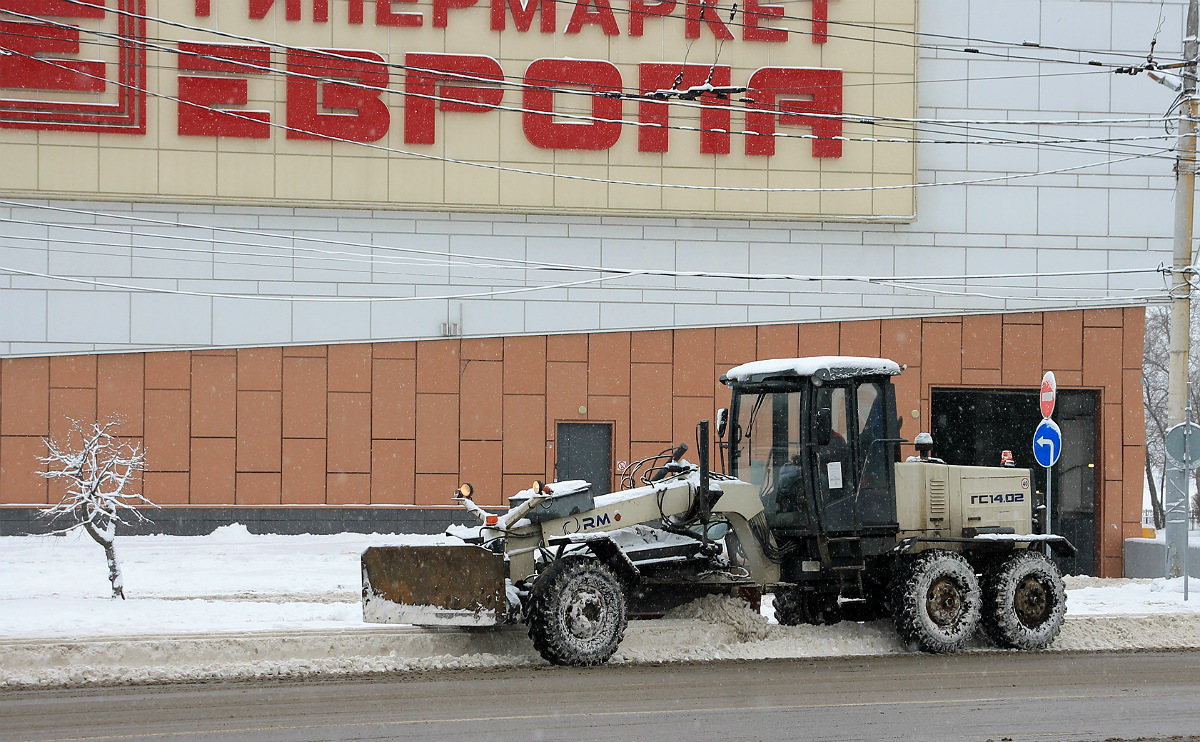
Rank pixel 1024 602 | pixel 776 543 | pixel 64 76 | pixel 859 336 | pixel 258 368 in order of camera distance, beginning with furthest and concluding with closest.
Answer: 1. pixel 859 336
2. pixel 258 368
3. pixel 64 76
4. pixel 1024 602
5. pixel 776 543

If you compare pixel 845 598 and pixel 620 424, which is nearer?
pixel 845 598

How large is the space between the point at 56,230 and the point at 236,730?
18.1 metres

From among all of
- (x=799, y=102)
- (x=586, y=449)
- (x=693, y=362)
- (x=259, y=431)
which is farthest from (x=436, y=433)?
(x=799, y=102)

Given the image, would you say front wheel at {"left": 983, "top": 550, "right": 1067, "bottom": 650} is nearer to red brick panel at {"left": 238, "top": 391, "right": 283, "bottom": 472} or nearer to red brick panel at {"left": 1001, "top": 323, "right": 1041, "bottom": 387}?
red brick panel at {"left": 1001, "top": 323, "right": 1041, "bottom": 387}

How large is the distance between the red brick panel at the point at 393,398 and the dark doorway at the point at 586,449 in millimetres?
3003

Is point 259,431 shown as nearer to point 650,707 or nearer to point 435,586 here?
point 435,586

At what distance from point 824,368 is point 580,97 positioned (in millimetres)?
14291

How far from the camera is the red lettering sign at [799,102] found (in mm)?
24562

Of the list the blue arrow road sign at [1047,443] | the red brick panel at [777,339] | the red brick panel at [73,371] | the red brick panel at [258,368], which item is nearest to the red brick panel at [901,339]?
the red brick panel at [777,339]

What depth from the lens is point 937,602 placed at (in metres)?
11.8

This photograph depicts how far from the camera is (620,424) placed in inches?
978

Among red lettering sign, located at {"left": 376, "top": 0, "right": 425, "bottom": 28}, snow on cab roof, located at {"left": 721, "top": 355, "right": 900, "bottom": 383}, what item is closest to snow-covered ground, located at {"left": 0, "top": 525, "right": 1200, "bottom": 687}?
snow on cab roof, located at {"left": 721, "top": 355, "right": 900, "bottom": 383}

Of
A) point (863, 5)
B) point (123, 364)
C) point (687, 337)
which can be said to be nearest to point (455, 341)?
point (687, 337)

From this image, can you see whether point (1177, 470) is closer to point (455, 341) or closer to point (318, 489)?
point (455, 341)
